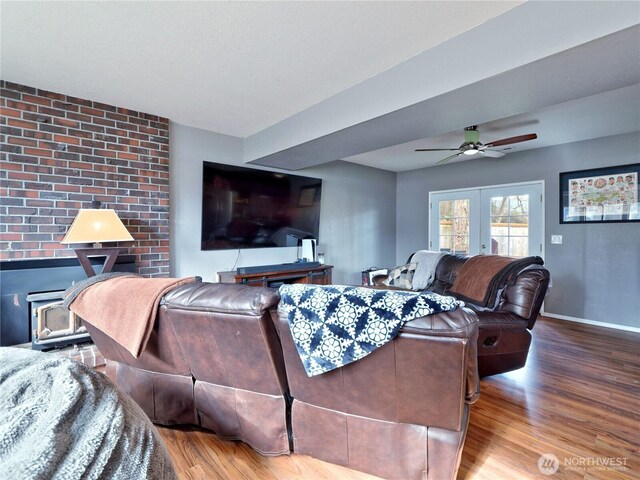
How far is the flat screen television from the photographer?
3.64m

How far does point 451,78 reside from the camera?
1.94 meters

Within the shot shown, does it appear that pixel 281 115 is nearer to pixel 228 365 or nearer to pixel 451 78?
pixel 451 78

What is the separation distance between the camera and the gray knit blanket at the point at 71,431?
1.50ft

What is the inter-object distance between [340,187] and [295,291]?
13.1 ft

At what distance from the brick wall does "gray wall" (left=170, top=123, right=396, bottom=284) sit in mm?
187

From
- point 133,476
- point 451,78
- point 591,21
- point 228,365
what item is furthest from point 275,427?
point 591,21

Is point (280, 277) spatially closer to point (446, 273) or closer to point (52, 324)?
point (446, 273)

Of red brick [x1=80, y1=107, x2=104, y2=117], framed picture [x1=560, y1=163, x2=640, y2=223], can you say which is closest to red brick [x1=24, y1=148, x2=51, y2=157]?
red brick [x1=80, y1=107, x2=104, y2=117]

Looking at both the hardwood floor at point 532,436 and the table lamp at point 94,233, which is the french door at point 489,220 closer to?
the hardwood floor at point 532,436

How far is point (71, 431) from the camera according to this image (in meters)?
0.53

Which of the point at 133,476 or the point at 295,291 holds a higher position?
the point at 295,291

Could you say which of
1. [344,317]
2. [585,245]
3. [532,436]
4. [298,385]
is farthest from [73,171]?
[585,245]

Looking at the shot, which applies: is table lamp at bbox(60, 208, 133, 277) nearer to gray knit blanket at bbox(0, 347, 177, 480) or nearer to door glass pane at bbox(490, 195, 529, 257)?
gray knit blanket at bbox(0, 347, 177, 480)

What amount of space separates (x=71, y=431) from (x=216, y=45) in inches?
87.1
